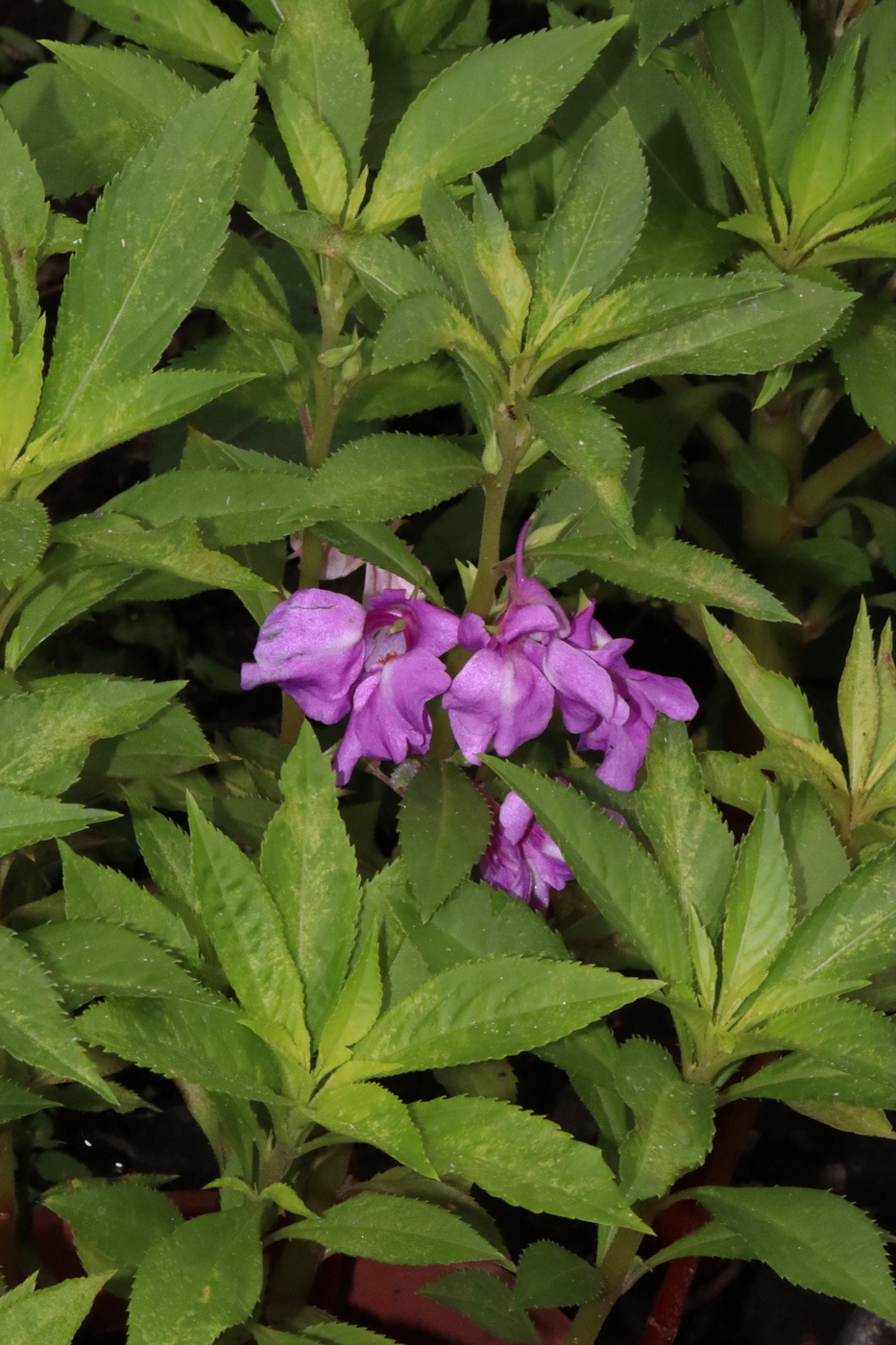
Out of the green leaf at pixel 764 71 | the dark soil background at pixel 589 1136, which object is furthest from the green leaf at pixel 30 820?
the green leaf at pixel 764 71

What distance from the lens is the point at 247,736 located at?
106cm

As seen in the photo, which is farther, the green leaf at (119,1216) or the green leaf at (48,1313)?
the green leaf at (119,1216)

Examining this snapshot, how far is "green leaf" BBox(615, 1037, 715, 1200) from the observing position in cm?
70

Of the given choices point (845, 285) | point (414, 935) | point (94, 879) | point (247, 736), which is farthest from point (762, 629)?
point (94, 879)

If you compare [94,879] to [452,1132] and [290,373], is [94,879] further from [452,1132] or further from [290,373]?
[290,373]

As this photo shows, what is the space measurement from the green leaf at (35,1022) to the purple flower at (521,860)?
0.31 m

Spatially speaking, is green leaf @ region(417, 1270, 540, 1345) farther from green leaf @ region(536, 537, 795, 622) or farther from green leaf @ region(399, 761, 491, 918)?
green leaf @ region(536, 537, 795, 622)

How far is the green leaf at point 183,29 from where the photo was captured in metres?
0.99

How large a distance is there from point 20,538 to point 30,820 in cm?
15

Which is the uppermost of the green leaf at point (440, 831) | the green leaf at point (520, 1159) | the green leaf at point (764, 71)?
the green leaf at point (764, 71)

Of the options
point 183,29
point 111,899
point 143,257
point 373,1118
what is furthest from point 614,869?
point 183,29

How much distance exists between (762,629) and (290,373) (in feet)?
1.88

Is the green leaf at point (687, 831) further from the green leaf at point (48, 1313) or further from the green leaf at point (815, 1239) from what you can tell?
the green leaf at point (48, 1313)

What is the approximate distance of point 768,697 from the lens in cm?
92
